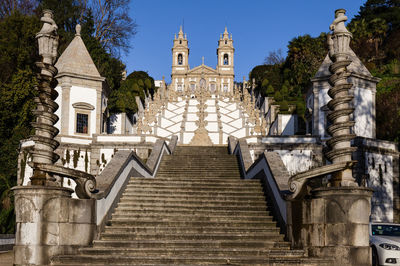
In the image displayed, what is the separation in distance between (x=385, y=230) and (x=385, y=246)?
1.36 metres

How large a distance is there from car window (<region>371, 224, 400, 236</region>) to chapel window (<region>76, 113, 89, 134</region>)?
18.8m

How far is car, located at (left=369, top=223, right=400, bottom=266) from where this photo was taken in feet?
31.5

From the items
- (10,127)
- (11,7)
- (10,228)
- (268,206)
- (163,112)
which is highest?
(11,7)

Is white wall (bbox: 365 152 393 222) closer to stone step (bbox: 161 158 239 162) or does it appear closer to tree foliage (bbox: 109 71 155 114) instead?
stone step (bbox: 161 158 239 162)

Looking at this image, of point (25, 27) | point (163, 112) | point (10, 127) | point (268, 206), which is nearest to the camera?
point (268, 206)

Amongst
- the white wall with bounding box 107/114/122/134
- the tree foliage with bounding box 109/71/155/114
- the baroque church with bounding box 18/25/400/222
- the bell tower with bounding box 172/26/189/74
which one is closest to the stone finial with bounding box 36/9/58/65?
the baroque church with bounding box 18/25/400/222

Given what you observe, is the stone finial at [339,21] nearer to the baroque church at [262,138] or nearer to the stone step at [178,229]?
the stone step at [178,229]

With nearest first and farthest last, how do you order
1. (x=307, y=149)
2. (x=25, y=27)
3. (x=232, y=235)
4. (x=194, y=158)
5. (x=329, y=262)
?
(x=329, y=262) < (x=232, y=235) < (x=194, y=158) < (x=307, y=149) < (x=25, y=27)

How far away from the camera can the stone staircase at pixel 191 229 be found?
8.34m

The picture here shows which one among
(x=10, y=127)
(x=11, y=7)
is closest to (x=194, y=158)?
(x=10, y=127)

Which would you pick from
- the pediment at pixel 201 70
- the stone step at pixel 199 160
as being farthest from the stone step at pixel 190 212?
the pediment at pixel 201 70

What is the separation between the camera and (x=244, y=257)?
8.41 metres

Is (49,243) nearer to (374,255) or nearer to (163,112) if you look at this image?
(374,255)

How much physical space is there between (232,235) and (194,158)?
31.4 feet
